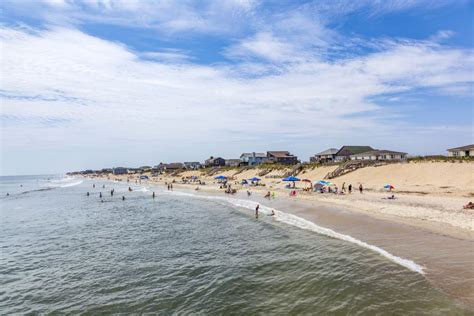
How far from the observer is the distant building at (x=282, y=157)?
348ft

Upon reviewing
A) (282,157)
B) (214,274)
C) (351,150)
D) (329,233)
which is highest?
(351,150)

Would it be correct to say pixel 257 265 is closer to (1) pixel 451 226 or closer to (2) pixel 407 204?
(1) pixel 451 226

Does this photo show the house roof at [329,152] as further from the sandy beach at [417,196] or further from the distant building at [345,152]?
the sandy beach at [417,196]

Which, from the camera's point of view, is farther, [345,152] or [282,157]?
[282,157]

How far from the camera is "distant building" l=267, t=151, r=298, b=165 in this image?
10619 centimetres

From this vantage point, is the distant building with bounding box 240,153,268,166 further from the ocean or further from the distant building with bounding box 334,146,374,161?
the ocean

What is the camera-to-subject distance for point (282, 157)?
4176 inches

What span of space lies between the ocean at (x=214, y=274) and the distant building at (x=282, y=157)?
8226 cm

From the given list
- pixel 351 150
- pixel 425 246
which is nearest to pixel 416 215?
pixel 425 246

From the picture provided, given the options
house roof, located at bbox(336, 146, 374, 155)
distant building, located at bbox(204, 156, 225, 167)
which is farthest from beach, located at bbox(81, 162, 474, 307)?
distant building, located at bbox(204, 156, 225, 167)

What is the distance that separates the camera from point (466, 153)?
50000mm

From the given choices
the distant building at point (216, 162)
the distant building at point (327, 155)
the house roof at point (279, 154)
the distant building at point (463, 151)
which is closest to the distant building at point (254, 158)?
the house roof at point (279, 154)

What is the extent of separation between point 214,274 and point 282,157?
307ft

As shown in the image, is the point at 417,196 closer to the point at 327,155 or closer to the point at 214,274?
the point at 214,274
